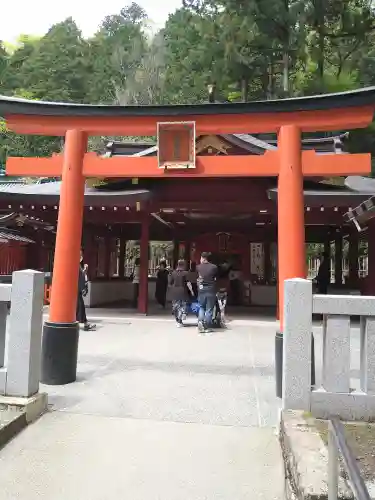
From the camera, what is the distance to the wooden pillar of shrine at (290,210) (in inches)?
229

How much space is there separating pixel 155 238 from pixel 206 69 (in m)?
16.8

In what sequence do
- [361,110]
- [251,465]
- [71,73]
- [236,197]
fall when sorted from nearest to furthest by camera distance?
[251,465] < [361,110] < [236,197] < [71,73]

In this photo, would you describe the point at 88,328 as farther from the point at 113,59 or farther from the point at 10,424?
the point at 113,59

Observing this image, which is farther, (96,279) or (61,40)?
(61,40)

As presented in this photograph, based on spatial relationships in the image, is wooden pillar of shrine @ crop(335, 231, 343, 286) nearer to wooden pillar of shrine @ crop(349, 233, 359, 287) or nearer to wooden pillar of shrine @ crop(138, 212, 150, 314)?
wooden pillar of shrine @ crop(349, 233, 359, 287)

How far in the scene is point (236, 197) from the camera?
12.4 m

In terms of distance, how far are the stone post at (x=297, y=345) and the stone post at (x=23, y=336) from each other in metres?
2.52

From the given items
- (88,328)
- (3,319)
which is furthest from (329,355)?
(88,328)

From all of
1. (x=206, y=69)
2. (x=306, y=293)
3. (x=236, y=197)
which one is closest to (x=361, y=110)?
(x=306, y=293)

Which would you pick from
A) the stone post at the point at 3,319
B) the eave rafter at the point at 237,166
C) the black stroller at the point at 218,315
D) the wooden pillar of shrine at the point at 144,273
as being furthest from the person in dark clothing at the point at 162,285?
the stone post at the point at 3,319

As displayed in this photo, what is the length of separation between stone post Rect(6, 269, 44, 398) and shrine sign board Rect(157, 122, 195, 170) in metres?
3.14

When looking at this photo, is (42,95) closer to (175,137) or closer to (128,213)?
(128,213)

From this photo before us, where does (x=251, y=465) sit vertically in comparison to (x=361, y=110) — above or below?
below

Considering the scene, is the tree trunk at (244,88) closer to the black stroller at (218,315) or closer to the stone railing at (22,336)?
the black stroller at (218,315)
